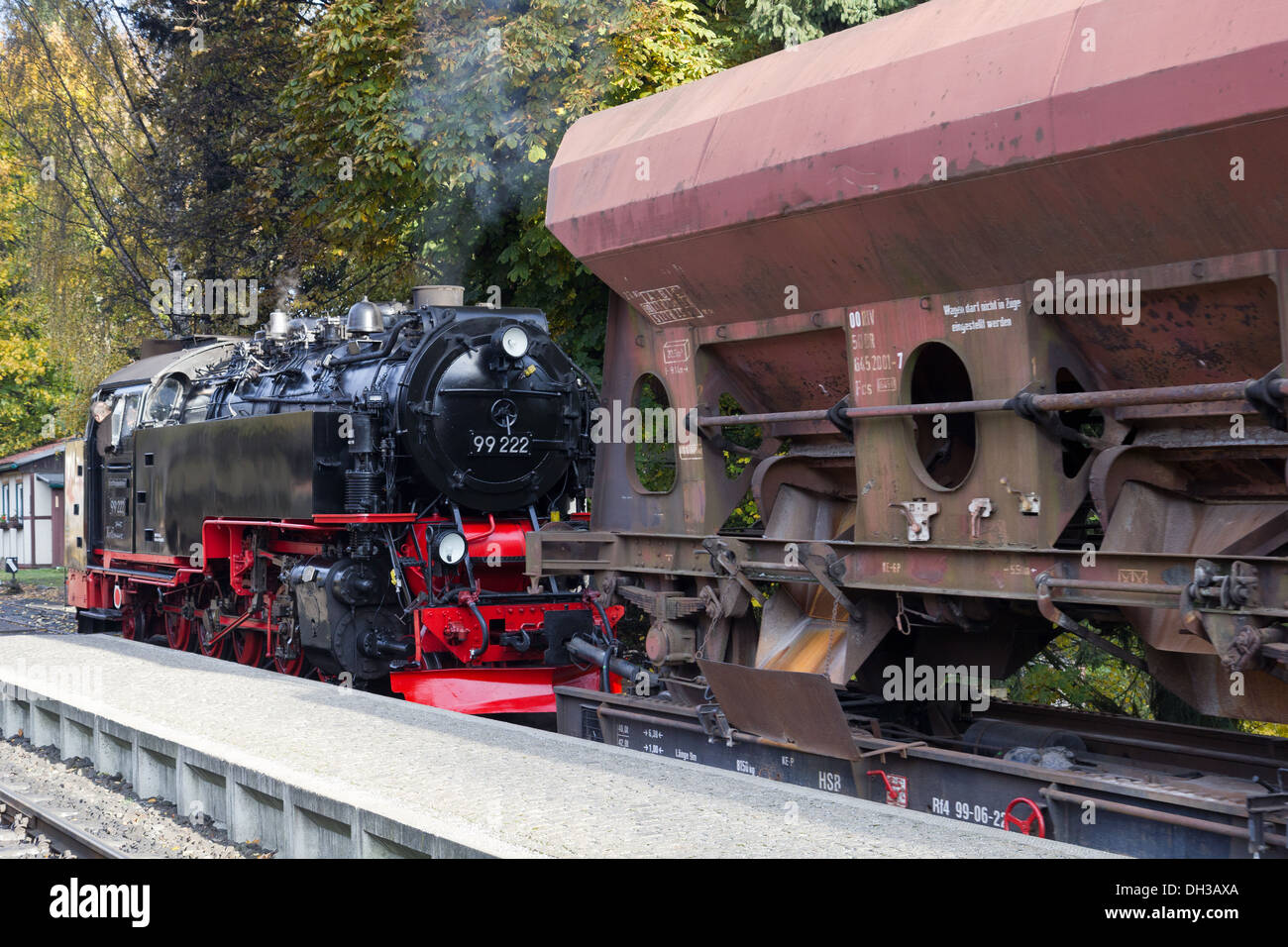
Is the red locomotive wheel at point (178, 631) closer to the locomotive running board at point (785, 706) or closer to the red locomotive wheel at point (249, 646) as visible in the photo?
the red locomotive wheel at point (249, 646)

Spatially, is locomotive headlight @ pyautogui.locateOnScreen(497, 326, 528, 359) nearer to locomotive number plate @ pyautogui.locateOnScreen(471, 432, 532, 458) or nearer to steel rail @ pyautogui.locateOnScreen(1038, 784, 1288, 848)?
locomotive number plate @ pyautogui.locateOnScreen(471, 432, 532, 458)

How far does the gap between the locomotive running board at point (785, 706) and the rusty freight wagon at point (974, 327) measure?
0.04m

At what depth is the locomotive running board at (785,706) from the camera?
6070 millimetres

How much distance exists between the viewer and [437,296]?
11.4 m

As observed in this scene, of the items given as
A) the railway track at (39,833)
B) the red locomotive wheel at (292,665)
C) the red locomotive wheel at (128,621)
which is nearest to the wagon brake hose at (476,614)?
the red locomotive wheel at (292,665)

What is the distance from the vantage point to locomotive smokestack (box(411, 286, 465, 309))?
11406 mm

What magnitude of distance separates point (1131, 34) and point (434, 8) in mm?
8910

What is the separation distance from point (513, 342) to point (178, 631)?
20.1 feet

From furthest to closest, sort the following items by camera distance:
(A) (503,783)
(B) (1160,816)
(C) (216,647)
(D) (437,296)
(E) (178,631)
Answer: (E) (178,631) → (C) (216,647) → (D) (437,296) → (A) (503,783) → (B) (1160,816)

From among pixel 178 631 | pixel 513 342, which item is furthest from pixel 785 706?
pixel 178 631

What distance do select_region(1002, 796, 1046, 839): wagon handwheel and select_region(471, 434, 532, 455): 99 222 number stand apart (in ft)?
20.5

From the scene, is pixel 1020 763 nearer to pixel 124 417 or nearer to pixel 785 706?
pixel 785 706
